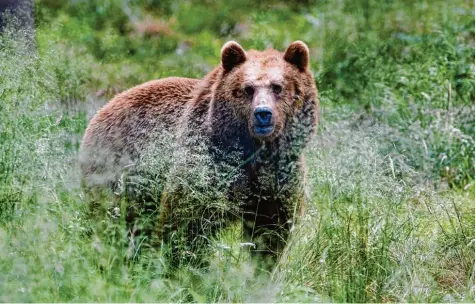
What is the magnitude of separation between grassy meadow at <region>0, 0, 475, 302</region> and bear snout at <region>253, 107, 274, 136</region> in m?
0.35

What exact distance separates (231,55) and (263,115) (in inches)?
24.1

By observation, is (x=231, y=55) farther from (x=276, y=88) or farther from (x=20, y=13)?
(x=20, y=13)

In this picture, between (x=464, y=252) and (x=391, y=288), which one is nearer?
(x=391, y=288)

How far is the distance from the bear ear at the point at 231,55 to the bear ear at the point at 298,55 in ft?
0.96

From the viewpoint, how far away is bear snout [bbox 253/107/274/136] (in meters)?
4.98

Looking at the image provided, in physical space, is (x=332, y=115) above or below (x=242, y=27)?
below

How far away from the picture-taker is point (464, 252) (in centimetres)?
506

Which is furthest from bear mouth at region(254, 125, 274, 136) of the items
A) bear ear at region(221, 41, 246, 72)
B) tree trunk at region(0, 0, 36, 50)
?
tree trunk at region(0, 0, 36, 50)

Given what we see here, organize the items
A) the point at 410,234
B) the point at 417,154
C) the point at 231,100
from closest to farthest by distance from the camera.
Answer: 1. the point at 410,234
2. the point at 231,100
3. the point at 417,154

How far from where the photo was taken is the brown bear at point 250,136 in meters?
5.05

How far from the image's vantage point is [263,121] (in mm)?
5012

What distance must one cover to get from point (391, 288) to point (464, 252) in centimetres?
76

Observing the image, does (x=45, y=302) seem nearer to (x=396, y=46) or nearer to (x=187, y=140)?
(x=187, y=140)

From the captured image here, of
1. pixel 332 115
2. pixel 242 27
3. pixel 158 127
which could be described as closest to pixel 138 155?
pixel 158 127
